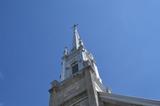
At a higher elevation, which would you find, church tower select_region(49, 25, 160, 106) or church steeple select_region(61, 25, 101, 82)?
church steeple select_region(61, 25, 101, 82)

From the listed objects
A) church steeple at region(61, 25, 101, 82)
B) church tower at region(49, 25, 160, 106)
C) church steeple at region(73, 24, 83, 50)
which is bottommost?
church tower at region(49, 25, 160, 106)

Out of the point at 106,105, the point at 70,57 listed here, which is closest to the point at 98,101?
the point at 106,105

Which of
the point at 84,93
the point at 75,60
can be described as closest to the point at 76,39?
the point at 75,60

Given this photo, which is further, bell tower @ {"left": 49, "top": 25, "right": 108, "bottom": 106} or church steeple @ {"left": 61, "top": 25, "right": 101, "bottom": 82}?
church steeple @ {"left": 61, "top": 25, "right": 101, "bottom": 82}

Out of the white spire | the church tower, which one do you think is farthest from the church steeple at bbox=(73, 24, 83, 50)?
the church tower

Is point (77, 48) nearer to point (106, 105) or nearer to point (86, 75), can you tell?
point (86, 75)

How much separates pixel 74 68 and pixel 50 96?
608 cm

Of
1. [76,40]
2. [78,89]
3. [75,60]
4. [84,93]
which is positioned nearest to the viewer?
[84,93]

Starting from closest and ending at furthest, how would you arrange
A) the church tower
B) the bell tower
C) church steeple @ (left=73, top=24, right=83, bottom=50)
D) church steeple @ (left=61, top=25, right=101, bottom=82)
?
the church tower
the bell tower
church steeple @ (left=61, top=25, right=101, bottom=82)
church steeple @ (left=73, top=24, right=83, bottom=50)

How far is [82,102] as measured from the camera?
24.8 metres

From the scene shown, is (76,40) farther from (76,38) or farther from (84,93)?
(84,93)

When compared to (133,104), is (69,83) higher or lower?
higher

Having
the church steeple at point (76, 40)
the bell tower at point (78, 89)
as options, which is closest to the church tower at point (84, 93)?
the bell tower at point (78, 89)

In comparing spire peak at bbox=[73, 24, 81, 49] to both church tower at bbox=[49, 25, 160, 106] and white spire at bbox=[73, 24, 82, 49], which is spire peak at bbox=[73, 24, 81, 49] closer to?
white spire at bbox=[73, 24, 82, 49]
